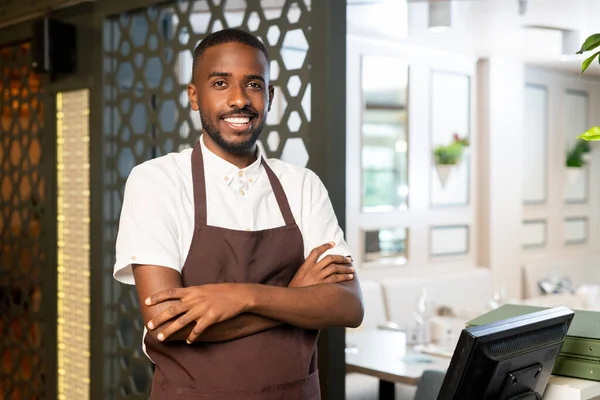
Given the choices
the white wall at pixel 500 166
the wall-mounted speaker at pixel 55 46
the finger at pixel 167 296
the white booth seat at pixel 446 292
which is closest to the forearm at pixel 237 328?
the finger at pixel 167 296

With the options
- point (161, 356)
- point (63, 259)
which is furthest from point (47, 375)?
point (161, 356)

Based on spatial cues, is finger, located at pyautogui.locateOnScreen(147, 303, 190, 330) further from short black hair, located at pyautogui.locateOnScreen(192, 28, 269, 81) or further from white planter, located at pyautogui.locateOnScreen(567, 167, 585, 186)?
white planter, located at pyautogui.locateOnScreen(567, 167, 585, 186)

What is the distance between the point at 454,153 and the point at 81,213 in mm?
3851

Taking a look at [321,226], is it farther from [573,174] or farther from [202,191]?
[573,174]

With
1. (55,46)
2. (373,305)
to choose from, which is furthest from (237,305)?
(373,305)

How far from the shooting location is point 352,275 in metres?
2.02

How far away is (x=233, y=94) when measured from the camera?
1.89 m

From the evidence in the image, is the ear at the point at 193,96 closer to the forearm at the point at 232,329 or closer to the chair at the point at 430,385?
the forearm at the point at 232,329

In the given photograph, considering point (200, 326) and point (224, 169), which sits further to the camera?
point (224, 169)

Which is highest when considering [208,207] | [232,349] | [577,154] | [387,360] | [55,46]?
[55,46]

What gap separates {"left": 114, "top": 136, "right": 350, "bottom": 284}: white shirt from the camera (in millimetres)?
1866

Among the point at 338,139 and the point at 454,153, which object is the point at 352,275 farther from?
the point at 454,153

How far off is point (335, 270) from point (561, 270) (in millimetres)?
7090

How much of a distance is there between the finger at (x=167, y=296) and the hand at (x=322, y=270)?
0.32 metres
